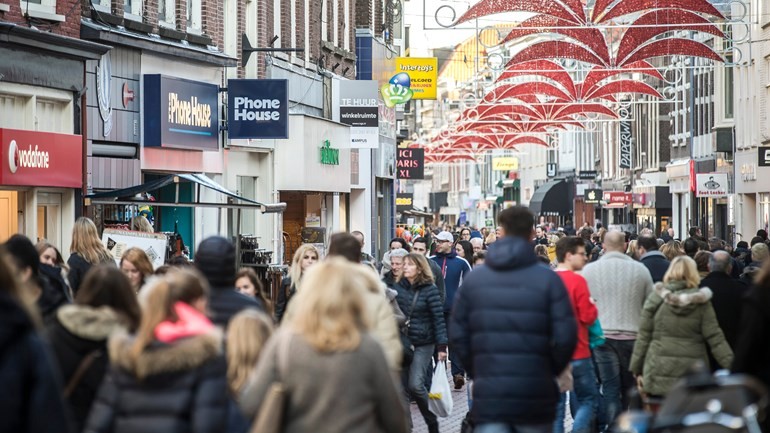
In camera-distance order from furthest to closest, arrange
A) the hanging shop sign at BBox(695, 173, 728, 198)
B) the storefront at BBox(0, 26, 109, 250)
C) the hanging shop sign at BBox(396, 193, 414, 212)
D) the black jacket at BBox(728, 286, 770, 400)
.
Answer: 1. the hanging shop sign at BBox(396, 193, 414, 212)
2. the hanging shop sign at BBox(695, 173, 728, 198)
3. the storefront at BBox(0, 26, 109, 250)
4. the black jacket at BBox(728, 286, 770, 400)

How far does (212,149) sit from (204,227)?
126cm

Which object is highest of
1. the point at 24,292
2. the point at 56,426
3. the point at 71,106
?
the point at 71,106

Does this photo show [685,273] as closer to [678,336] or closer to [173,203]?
[678,336]

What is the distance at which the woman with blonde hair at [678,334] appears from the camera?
1150 centimetres

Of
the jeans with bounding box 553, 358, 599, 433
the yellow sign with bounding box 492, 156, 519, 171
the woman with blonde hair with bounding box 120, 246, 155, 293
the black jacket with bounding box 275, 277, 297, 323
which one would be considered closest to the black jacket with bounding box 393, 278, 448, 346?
the jeans with bounding box 553, 358, 599, 433

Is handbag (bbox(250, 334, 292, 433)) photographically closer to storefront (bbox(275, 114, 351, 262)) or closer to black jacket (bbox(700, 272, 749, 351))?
black jacket (bbox(700, 272, 749, 351))

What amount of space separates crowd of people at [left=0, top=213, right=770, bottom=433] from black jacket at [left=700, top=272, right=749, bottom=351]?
13 millimetres

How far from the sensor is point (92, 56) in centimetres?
2077

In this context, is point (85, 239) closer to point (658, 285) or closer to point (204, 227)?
point (658, 285)

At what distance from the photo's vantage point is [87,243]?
1379 centimetres

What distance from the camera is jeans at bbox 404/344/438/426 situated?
46.2 feet

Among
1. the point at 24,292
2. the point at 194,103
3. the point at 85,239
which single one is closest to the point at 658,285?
the point at 85,239

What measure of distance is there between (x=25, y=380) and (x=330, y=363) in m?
1.58

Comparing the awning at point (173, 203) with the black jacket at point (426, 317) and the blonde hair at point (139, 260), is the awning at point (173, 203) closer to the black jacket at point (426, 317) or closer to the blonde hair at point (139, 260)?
the black jacket at point (426, 317)
